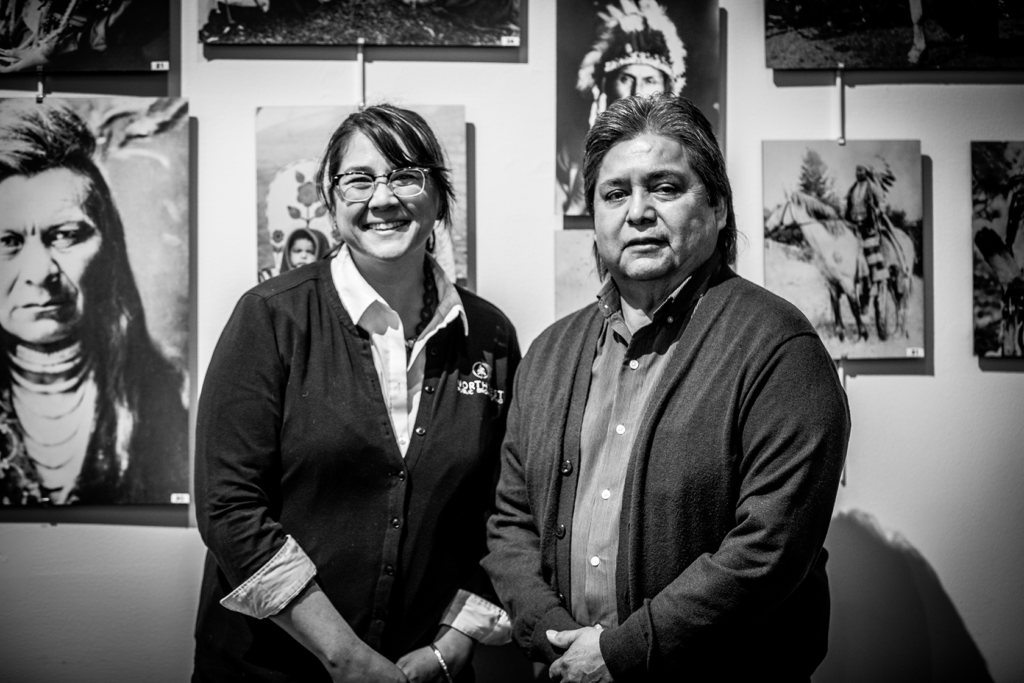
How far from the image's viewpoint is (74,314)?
186 centimetres

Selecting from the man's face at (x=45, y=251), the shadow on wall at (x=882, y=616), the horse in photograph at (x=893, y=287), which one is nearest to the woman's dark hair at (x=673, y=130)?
the horse in photograph at (x=893, y=287)

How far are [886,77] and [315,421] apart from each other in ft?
5.37

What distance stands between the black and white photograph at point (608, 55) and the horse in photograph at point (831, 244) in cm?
29

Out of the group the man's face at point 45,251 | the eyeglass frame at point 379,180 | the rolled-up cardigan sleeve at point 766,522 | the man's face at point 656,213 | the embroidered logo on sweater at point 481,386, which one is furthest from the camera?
the man's face at point 45,251

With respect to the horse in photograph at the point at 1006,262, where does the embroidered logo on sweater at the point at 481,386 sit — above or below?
below

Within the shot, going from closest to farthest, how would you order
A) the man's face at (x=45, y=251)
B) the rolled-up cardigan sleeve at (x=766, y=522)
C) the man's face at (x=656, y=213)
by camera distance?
the rolled-up cardigan sleeve at (x=766, y=522) < the man's face at (x=656, y=213) < the man's face at (x=45, y=251)

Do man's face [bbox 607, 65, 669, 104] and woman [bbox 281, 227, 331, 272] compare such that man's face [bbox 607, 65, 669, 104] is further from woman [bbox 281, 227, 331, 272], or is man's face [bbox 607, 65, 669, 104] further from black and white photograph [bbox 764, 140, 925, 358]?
woman [bbox 281, 227, 331, 272]

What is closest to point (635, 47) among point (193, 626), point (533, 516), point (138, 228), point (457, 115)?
point (457, 115)

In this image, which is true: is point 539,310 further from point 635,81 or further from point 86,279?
point 86,279

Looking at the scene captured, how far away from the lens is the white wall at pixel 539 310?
74.4 inches

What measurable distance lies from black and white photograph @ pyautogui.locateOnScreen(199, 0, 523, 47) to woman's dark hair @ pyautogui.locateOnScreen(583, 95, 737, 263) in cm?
60

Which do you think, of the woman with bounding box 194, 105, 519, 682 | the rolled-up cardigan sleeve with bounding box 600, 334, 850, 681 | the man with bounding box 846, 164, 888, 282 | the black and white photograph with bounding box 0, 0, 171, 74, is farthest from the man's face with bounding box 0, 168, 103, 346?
the man with bounding box 846, 164, 888, 282

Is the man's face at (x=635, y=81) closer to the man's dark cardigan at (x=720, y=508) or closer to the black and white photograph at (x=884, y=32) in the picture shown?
the black and white photograph at (x=884, y=32)

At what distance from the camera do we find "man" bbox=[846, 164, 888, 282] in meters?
1.91
